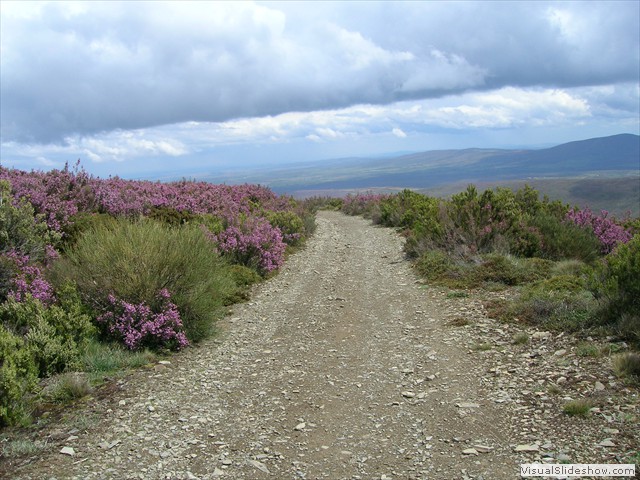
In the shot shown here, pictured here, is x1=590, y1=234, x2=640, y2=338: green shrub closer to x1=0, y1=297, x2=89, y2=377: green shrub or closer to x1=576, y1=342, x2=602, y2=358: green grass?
x1=576, y1=342, x2=602, y2=358: green grass

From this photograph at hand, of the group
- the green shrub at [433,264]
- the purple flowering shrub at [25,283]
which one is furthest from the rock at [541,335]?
the purple flowering shrub at [25,283]

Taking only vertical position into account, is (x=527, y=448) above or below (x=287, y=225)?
below

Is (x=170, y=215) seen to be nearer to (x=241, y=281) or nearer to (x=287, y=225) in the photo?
(x=241, y=281)

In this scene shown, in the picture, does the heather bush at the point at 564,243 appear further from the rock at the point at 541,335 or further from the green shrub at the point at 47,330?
the green shrub at the point at 47,330

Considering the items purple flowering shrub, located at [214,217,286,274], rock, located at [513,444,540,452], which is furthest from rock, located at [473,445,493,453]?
purple flowering shrub, located at [214,217,286,274]

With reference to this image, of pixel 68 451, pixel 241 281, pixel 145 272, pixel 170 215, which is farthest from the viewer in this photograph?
pixel 170 215

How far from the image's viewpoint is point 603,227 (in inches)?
598

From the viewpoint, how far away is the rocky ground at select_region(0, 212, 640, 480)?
4.78 metres

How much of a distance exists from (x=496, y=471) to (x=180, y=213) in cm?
1295

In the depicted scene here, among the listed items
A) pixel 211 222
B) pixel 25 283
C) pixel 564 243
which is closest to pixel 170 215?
pixel 211 222

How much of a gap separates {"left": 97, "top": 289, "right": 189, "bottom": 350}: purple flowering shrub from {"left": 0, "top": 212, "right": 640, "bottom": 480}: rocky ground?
0.35 m

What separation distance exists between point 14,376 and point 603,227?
1535cm

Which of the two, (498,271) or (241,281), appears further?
(241,281)

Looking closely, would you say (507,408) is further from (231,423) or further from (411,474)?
(231,423)
